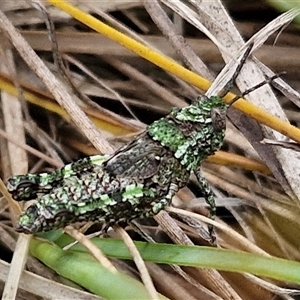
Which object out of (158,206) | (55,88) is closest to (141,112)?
(55,88)

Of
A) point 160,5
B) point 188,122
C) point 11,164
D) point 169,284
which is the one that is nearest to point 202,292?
point 169,284

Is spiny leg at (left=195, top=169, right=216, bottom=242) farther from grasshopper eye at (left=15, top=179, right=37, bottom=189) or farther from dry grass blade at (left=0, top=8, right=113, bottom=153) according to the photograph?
grasshopper eye at (left=15, top=179, right=37, bottom=189)

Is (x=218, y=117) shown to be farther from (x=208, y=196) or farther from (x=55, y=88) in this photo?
(x=55, y=88)

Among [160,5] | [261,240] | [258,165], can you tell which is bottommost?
[261,240]

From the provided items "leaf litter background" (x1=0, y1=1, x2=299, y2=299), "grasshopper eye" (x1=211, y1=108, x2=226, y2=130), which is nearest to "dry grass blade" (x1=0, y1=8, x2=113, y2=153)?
"leaf litter background" (x1=0, y1=1, x2=299, y2=299)

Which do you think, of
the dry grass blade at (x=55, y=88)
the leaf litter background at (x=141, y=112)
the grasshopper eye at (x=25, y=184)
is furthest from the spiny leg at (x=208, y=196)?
the grasshopper eye at (x=25, y=184)

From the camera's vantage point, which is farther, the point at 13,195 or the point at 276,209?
the point at 276,209

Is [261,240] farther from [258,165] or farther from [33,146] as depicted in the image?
[33,146]

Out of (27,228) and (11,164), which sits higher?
(11,164)

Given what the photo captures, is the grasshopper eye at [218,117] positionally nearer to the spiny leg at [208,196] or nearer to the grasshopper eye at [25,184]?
the spiny leg at [208,196]
